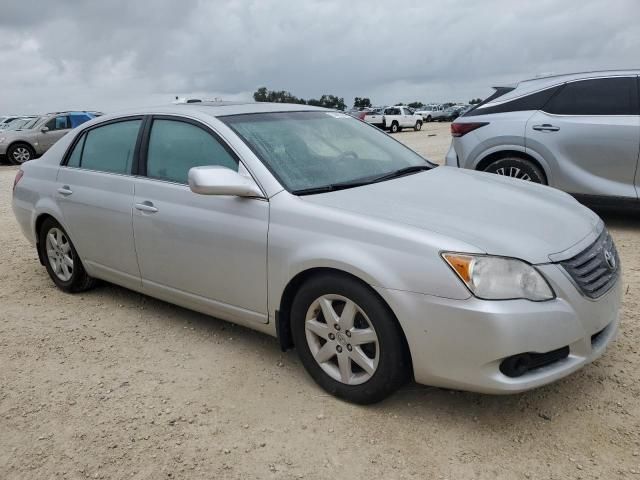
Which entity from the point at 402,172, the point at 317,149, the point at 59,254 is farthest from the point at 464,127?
the point at 59,254

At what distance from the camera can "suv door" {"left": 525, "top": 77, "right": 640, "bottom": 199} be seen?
582 centimetres

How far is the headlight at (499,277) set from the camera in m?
2.54

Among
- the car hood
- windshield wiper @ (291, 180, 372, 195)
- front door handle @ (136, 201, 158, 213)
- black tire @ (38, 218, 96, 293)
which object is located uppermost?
windshield wiper @ (291, 180, 372, 195)

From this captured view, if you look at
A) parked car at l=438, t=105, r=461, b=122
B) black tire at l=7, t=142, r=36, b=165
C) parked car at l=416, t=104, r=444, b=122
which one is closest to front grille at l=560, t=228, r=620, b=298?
black tire at l=7, t=142, r=36, b=165

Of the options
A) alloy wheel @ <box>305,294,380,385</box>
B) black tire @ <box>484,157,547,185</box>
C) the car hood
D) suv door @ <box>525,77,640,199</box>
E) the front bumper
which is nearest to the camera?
the front bumper

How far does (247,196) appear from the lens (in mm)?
3238

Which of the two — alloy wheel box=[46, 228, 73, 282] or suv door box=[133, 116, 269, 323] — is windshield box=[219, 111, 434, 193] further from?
alloy wheel box=[46, 228, 73, 282]

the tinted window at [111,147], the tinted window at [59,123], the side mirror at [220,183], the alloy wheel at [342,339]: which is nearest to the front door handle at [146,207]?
the tinted window at [111,147]

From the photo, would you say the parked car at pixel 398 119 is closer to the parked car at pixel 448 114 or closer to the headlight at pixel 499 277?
the parked car at pixel 448 114

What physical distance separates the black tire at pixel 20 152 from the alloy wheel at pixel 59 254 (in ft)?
52.2

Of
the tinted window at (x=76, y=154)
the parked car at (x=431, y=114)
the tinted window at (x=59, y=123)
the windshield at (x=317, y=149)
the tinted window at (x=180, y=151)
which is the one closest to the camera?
the windshield at (x=317, y=149)

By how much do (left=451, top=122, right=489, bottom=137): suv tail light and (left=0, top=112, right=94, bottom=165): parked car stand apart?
1523 centimetres

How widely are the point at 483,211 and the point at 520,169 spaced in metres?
3.67

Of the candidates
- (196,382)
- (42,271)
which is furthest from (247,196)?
(42,271)
